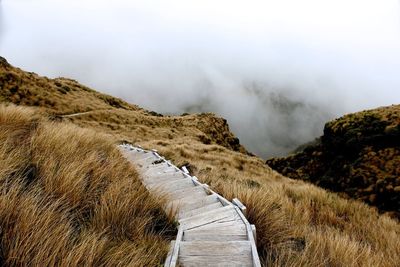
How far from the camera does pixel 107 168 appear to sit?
5.65 metres

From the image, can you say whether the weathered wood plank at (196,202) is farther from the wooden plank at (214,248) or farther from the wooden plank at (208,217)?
the wooden plank at (214,248)

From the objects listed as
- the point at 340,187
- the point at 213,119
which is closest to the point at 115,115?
the point at 213,119

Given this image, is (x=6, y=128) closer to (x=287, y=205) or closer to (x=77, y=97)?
(x=287, y=205)

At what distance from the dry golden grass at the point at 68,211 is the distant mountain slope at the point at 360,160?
1070 cm

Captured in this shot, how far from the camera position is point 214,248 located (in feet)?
12.2

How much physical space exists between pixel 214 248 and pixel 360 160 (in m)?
14.9

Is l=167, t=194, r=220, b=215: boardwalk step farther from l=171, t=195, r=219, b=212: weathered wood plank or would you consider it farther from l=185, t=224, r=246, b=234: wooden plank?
l=185, t=224, r=246, b=234: wooden plank

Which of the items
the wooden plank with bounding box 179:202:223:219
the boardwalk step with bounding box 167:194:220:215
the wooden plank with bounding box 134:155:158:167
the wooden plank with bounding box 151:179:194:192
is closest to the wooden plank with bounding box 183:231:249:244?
the wooden plank with bounding box 179:202:223:219

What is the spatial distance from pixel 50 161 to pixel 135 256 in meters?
2.36

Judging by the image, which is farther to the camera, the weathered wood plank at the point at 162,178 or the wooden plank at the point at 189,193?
the weathered wood plank at the point at 162,178

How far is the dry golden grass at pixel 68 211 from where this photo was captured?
2.67m

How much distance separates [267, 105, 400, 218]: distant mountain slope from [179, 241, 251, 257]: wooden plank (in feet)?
33.7

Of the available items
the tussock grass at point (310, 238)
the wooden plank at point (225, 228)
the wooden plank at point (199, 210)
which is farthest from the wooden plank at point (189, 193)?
the wooden plank at point (225, 228)

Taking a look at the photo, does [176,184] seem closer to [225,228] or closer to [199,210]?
[199,210]
